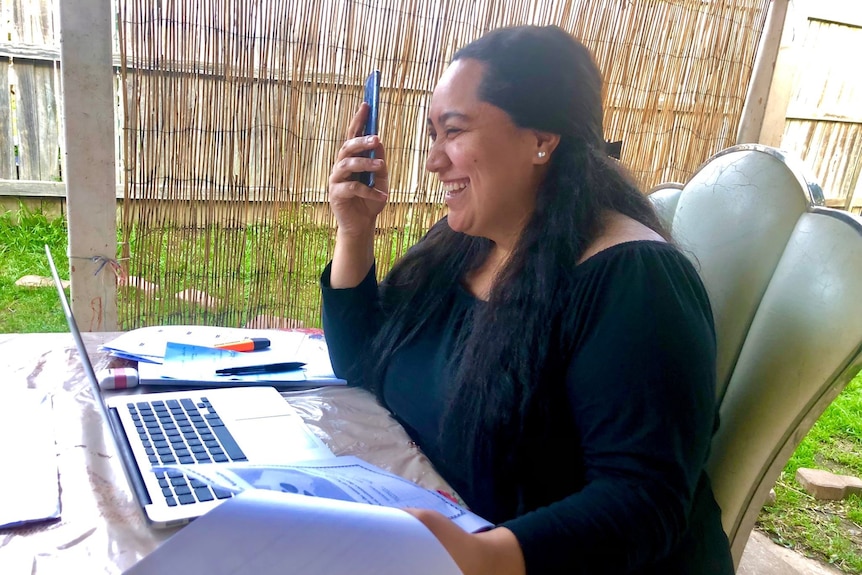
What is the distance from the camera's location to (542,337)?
934mm

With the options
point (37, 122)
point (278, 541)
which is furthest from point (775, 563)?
point (37, 122)

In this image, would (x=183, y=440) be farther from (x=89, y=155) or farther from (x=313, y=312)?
(x=313, y=312)

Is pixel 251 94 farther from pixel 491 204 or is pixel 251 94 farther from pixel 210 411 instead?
pixel 210 411

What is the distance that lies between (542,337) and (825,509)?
6.42ft

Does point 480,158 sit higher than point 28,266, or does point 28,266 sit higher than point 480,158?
point 480,158

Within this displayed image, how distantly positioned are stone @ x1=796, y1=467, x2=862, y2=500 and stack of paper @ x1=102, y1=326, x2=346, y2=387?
78.2 inches

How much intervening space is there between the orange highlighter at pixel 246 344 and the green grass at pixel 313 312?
856mm

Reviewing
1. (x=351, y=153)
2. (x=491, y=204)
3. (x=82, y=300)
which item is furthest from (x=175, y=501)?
(x=82, y=300)

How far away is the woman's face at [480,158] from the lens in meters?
1.11

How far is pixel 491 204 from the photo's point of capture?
3.80 ft

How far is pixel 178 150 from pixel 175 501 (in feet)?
4.49

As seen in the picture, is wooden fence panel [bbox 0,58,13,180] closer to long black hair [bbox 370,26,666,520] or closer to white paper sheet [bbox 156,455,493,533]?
long black hair [bbox 370,26,666,520]

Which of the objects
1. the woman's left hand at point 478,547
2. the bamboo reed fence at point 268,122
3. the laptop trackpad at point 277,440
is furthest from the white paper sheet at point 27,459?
the bamboo reed fence at point 268,122

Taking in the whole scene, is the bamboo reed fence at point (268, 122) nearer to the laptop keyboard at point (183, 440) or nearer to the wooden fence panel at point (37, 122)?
the laptop keyboard at point (183, 440)
